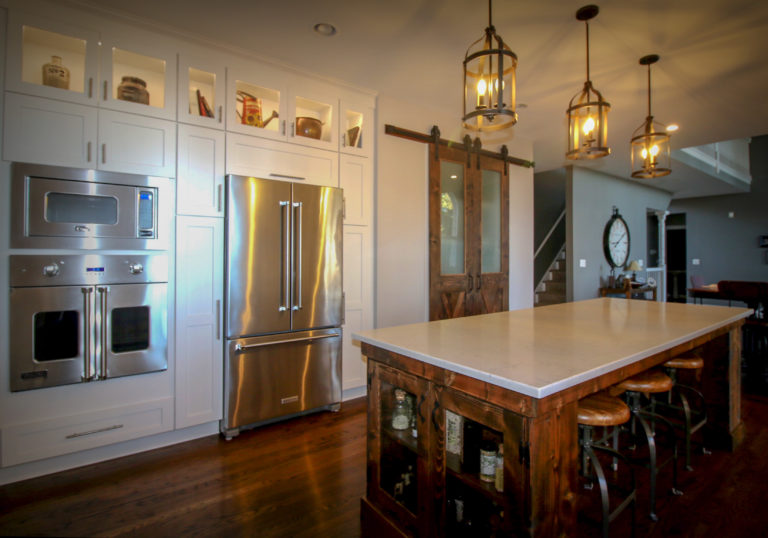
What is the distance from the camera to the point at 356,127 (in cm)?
351

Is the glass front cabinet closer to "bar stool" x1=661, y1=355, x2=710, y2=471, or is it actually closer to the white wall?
"bar stool" x1=661, y1=355, x2=710, y2=471

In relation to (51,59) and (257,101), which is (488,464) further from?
(51,59)

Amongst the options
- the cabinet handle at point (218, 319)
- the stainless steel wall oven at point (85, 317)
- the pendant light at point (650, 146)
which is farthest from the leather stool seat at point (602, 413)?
the stainless steel wall oven at point (85, 317)

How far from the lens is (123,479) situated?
7.27 feet

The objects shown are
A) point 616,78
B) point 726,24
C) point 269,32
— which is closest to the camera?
point 726,24

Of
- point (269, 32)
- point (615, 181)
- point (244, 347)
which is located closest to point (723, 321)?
point (244, 347)

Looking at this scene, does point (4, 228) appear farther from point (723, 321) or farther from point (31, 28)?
point (723, 321)

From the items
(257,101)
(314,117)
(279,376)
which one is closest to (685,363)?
(279,376)

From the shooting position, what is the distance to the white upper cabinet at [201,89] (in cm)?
266

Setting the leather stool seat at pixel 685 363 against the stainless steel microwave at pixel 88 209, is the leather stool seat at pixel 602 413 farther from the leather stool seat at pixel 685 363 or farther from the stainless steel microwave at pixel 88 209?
the stainless steel microwave at pixel 88 209

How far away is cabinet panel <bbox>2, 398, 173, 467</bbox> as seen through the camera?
2.15 meters

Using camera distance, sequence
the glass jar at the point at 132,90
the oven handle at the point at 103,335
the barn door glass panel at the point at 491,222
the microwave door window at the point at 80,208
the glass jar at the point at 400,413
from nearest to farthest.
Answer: the glass jar at the point at 400,413 < the microwave door window at the point at 80,208 < the oven handle at the point at 103,335 < the glass jar at the point at 132,90 < the barn door glass panel at the point at 491,222

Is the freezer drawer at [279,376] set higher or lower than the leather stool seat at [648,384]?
lower

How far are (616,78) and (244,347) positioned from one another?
3679 mm
